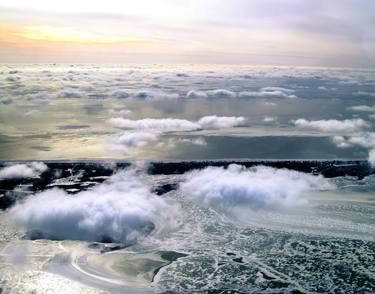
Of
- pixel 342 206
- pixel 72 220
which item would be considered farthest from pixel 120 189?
pixel 342 206

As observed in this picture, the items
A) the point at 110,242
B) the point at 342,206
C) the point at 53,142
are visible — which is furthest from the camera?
the point at 53,142

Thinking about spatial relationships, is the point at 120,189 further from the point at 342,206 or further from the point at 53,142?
the point at 53,142

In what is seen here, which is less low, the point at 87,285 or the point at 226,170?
the point at 226,170

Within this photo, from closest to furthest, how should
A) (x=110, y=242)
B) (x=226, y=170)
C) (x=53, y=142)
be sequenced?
1. (x=110, y=242)
2. (x=226, y=170)
3. (x=53, y=142)

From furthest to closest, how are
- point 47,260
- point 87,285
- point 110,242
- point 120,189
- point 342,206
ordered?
1. point 120,189
2. point 342,206
3. point 110,242
4. point 47,260
5. point 87,285

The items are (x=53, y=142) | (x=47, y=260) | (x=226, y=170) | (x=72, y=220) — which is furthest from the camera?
(x=53, y=142)

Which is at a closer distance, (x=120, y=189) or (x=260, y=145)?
(x=120, y=189)

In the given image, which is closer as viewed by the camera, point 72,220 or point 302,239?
point 302,239

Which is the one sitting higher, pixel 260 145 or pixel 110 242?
pixel 260 145

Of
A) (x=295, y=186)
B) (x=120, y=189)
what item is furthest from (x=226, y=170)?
(x=120, y=189)

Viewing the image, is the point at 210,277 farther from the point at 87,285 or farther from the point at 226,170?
the point at 226,170
